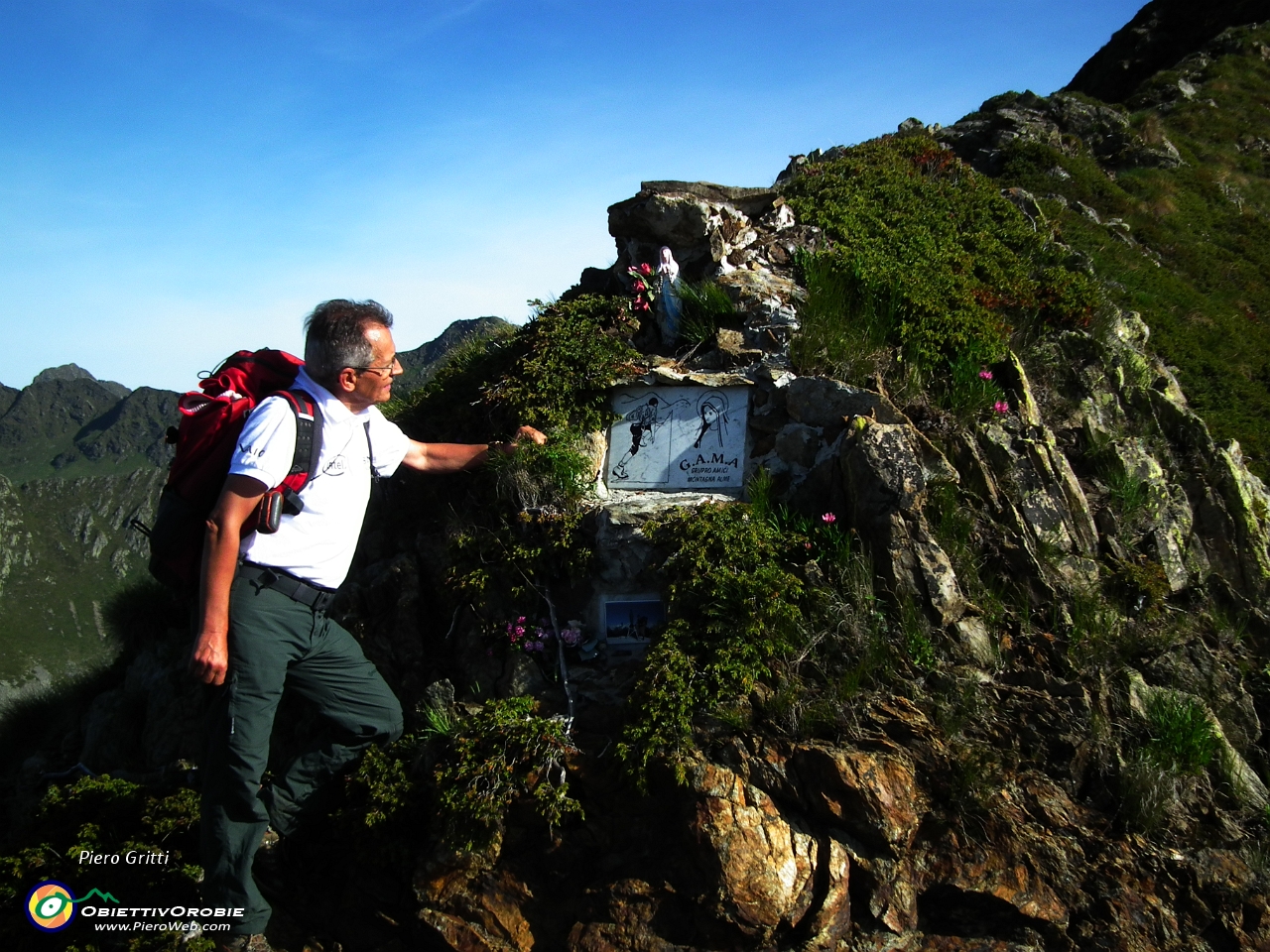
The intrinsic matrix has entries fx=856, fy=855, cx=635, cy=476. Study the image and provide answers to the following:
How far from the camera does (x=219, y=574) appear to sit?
12.5ft

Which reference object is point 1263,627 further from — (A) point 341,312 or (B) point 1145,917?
(A) point 341,312

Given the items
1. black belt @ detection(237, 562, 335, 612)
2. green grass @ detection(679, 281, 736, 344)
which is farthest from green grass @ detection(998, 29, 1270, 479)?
black belt @ detection(237, 562, 335, 612)

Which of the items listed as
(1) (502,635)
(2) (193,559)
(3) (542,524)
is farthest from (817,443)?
(2) (193,559)

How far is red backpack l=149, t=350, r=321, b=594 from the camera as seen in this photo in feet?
13.1

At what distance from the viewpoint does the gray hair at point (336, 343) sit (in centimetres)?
431

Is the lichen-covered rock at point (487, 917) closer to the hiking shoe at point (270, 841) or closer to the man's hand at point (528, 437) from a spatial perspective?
the hiking shoe at point (270, 841)

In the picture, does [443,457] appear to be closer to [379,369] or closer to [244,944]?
[379,369]

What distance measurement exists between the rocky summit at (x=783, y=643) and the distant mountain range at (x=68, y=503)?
23.2 meters

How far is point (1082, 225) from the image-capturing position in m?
12.1

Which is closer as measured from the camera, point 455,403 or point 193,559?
point 193,559

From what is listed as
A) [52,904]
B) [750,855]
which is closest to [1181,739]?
[750,855]

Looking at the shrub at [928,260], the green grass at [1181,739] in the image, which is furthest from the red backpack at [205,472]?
the green grass at [1181,739]

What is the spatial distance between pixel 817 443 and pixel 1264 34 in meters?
26.9

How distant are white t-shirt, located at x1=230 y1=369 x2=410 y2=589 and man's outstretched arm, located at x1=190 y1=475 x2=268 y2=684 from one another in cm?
10
